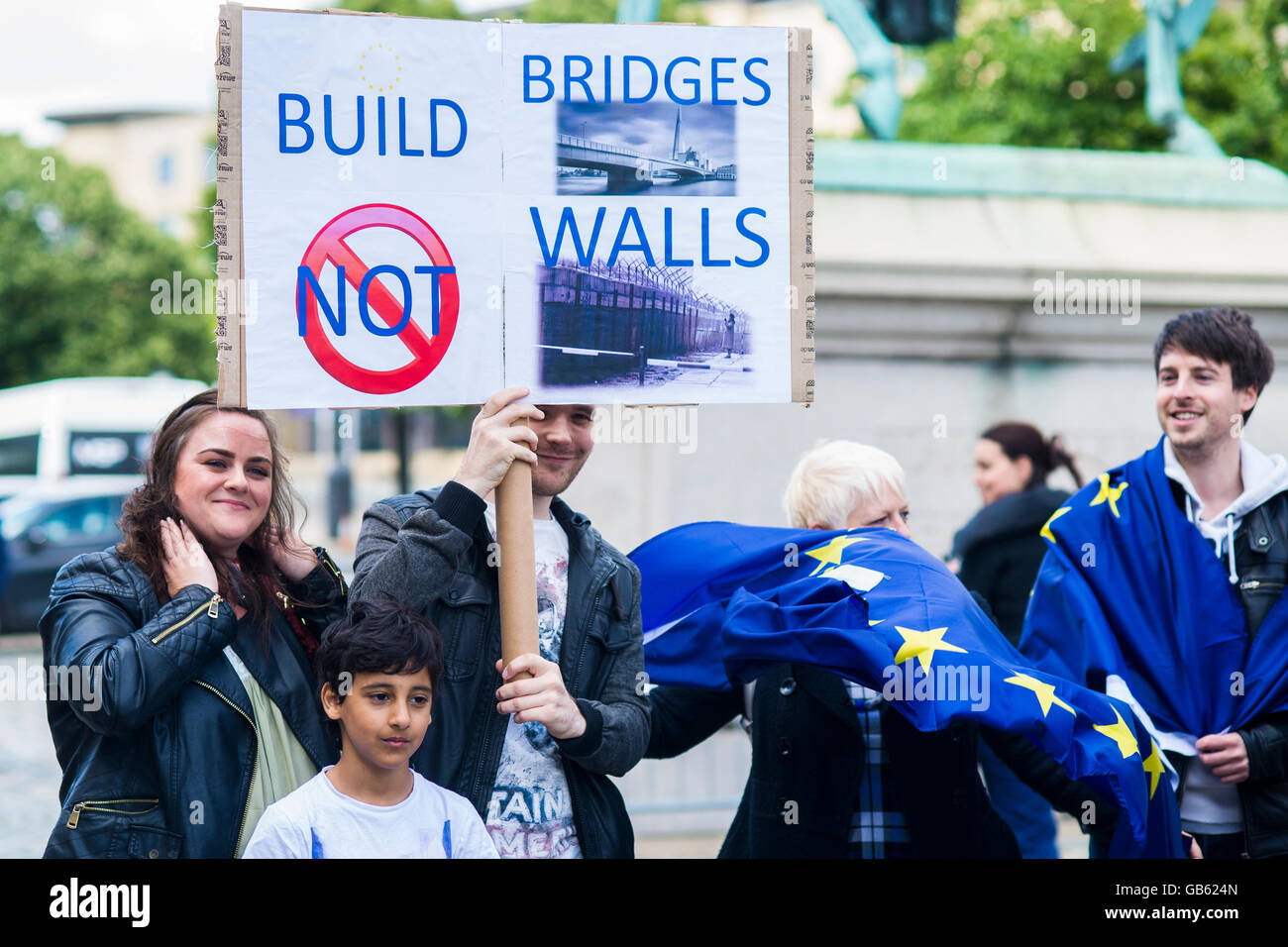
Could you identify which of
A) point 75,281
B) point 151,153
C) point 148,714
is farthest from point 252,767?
point 151,153

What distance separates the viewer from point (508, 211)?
10.9 feet

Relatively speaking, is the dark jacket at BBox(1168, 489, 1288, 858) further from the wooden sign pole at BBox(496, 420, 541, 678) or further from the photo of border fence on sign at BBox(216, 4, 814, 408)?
the wooden sign pole at BBox(496, 420, 541, 678)

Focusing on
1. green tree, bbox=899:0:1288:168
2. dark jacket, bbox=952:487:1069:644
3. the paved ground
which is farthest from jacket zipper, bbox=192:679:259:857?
green tree, bbox=899:0:1288:168

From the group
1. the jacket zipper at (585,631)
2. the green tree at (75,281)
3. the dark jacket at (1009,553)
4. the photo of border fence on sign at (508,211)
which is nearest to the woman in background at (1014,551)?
the dark jacket at (1009,553)

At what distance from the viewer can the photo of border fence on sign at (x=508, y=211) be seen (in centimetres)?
319

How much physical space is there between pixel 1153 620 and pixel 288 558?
204 cm

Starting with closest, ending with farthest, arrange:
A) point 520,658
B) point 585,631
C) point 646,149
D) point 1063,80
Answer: point 520,658 < point 585,631 < point 646,149 < point 1063,80

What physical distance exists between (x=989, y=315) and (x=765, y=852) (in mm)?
4432

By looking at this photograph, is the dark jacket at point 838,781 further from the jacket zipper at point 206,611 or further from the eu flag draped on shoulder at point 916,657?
the jacket zipper at point 206,611

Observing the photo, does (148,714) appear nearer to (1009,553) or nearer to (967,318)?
(1009,553)

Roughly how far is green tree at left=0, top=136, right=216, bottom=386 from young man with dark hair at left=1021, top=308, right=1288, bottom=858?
118ft

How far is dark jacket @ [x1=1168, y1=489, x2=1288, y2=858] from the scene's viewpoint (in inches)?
139
